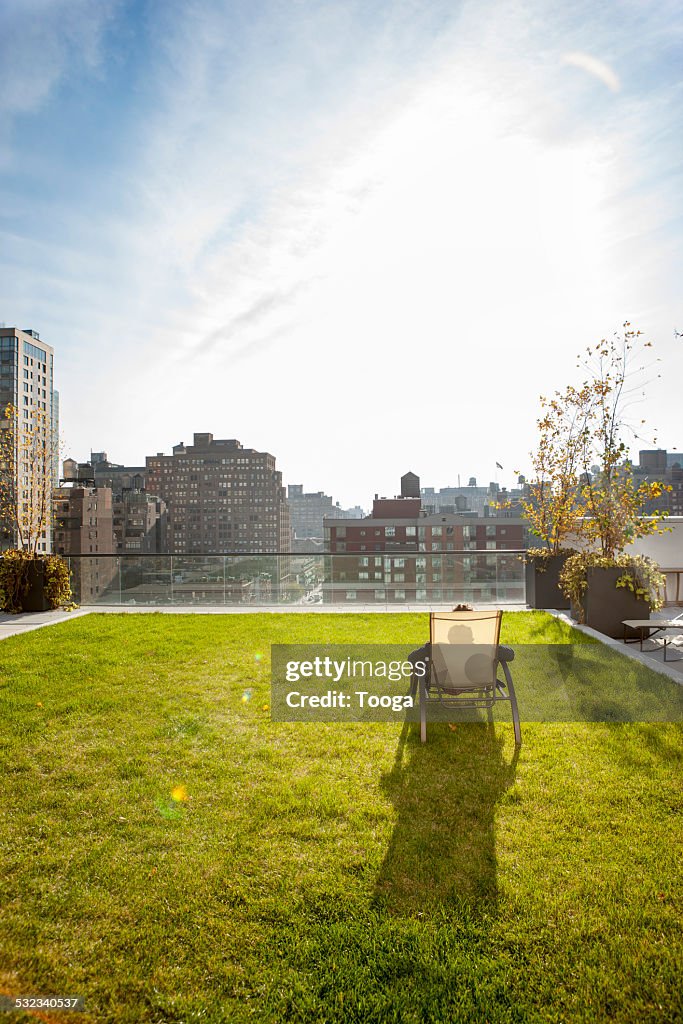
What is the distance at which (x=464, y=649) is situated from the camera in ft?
13.4

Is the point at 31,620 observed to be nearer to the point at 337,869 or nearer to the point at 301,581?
the point at 301,581

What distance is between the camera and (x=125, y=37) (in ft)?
21.5

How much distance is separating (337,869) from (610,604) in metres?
5.83

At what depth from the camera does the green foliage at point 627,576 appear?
6.85 meters

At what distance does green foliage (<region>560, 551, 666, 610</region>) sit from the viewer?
22.5ft

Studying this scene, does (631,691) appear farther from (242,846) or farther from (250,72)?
(250,72)

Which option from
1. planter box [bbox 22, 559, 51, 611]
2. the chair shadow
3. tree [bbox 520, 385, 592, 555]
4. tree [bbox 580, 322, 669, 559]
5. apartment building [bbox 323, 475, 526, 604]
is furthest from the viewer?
apartment building [bbox 323, 475, 526, 604]

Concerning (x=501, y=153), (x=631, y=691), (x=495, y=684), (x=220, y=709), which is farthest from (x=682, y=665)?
(x=501, y=153)

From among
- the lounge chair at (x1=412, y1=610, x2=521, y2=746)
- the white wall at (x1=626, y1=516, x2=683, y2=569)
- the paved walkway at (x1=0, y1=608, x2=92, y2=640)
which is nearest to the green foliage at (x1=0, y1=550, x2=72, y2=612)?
the paved walkway at (x1=0, y1=608, x2=92, y2=640)

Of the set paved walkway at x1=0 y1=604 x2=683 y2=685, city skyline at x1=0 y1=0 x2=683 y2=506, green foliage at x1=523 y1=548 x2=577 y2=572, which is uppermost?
city skyline at x1=0 y1=0 x2=683 y2=506

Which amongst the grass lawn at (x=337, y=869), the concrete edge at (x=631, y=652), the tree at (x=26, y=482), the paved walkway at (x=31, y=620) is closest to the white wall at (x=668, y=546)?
the concrete edge at (x=631, y=652)

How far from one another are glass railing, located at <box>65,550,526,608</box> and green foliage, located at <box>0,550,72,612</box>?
1.99ft

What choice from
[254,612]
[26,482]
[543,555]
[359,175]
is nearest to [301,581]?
[254,612]

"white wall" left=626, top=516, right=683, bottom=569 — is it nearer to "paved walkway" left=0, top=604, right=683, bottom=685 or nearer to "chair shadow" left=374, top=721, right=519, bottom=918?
"paved walkway" left=0, top=604, right=683, bottom=685
